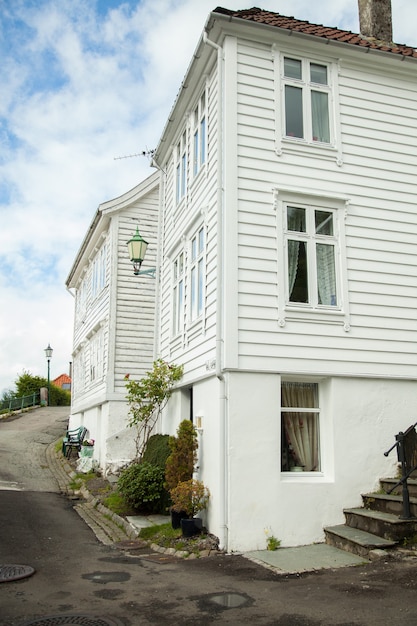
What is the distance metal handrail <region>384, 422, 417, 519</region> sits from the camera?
9.00m

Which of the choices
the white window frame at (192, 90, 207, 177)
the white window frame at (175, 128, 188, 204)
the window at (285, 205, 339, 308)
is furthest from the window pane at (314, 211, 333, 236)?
the white window frame at (175, 128, 188, 204)

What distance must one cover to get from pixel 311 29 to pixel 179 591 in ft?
34.5

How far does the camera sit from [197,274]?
41.6 ft

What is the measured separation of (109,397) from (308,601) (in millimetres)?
12676

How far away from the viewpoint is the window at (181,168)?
14.5m

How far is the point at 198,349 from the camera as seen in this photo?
38.8ft

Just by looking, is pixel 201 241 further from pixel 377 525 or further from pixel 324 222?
pixel 377 525

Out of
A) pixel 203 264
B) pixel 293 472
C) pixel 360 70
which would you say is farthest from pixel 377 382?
Result: pixel 360 70

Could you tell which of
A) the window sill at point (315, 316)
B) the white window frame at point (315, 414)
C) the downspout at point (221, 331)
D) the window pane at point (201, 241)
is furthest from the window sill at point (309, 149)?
the white window frame at point (315, 414)

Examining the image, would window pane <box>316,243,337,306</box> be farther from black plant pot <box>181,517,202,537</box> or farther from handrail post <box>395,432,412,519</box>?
black plant pot <box>181,517,202,537</box>

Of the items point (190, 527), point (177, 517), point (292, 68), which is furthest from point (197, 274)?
point (190, 527)

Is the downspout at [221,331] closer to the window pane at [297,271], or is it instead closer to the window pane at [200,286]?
the window pane at [297,271]

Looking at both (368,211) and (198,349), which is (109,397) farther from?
(368,211)

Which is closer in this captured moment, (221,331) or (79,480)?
(221,331)
